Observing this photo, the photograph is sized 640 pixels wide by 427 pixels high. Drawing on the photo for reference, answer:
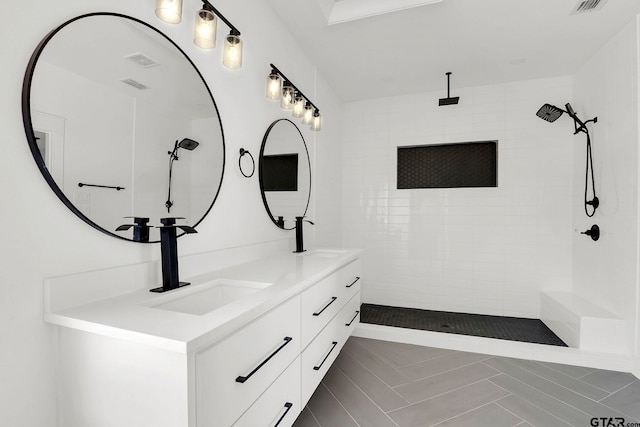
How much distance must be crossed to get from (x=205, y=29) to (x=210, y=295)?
116 cm

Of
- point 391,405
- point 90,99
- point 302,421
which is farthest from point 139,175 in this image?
point 391,405

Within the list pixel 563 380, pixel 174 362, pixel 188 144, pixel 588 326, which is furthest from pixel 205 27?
pixel 588 326

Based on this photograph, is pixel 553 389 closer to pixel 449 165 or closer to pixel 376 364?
pixel 376 364

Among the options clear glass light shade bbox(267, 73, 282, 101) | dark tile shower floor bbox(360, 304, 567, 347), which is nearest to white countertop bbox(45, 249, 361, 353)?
clear glass light shade bbox(267, 73, 282, 101)

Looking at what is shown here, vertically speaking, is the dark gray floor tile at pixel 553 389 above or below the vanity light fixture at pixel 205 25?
below

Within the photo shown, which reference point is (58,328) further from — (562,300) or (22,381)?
(562,300)

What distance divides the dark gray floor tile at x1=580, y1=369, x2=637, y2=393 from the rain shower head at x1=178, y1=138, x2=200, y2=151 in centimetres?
297

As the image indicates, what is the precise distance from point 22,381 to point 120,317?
34 cm

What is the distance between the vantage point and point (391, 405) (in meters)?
1.91

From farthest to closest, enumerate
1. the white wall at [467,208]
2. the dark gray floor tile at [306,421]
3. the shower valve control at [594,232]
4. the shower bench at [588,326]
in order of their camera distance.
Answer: the white wall at [467,208] → the shower valve control at [594,232] → the shower bench at [588,326] → the dark gray floor tile at [306,421]

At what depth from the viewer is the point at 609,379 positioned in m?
2.21

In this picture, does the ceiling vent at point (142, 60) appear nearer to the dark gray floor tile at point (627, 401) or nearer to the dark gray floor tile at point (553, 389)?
the dark gray floor tile at point (553, 389)

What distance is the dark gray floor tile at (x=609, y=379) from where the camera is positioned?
2117mm

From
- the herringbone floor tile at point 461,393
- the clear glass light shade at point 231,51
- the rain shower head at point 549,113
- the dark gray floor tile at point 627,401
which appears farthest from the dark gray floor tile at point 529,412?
the rain shower head at point 549,113
